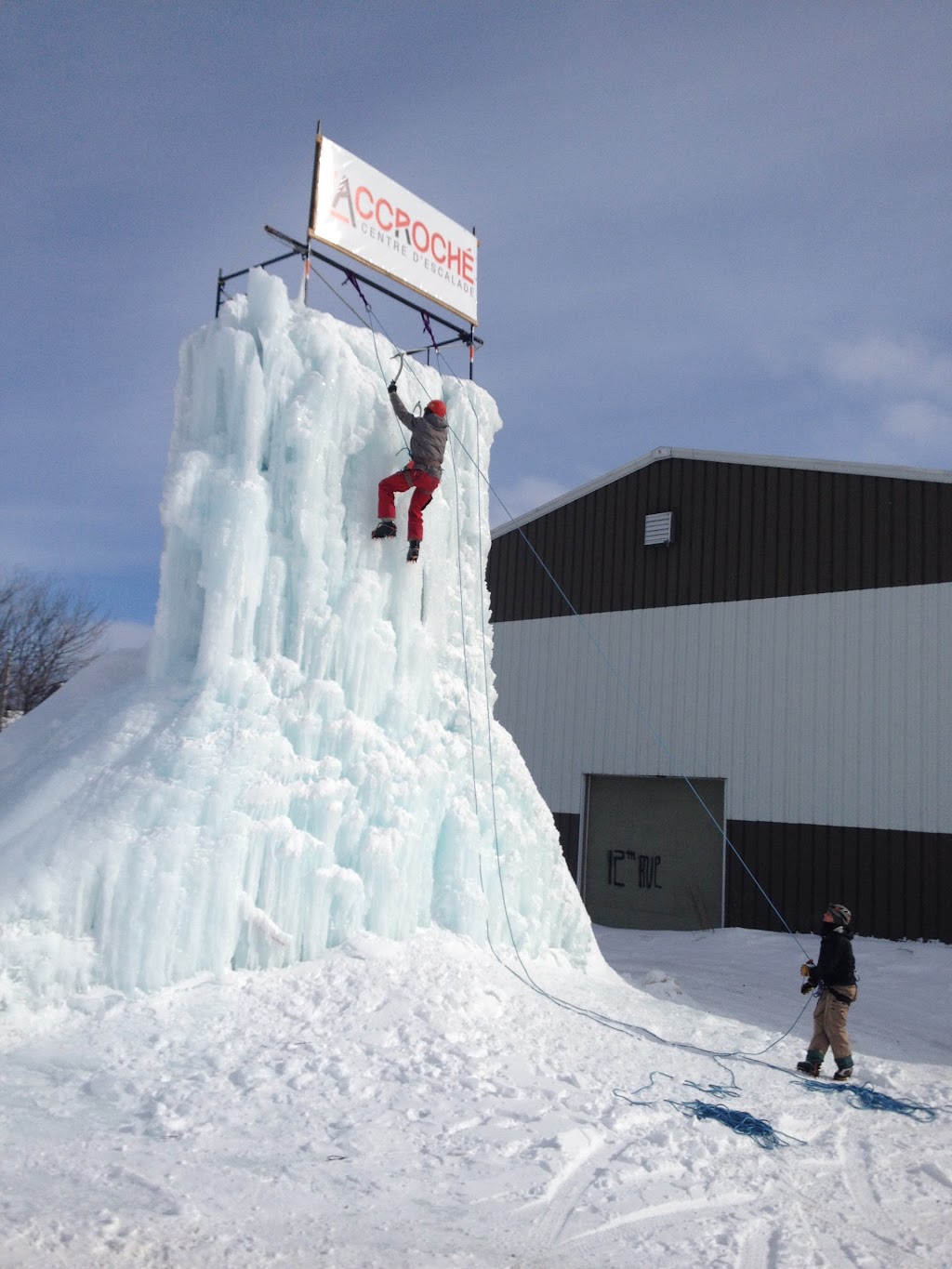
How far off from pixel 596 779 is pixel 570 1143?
11.5 metres

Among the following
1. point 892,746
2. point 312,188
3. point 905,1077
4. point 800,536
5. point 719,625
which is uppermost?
point 312,188

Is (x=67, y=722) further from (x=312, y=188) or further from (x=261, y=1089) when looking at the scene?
(x=312, y=188)

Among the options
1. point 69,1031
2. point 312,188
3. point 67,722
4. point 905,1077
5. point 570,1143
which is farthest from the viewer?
point 312,188

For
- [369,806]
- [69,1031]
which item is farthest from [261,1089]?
[369,806]

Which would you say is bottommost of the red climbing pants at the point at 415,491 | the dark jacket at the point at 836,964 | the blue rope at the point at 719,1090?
the blue rope at the point at 719,1090

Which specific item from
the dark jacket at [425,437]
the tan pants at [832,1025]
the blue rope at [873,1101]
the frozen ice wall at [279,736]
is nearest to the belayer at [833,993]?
the tan pants at [832,1025]

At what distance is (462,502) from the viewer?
912 centimetres

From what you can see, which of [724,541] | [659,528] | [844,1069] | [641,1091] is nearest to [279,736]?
[641,1091]

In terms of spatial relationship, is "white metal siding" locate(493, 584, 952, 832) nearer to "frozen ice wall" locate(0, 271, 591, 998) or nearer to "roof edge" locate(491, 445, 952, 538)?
"roof edge" locate(491, 445, 952, 538)

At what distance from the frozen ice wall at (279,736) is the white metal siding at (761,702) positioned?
652cm

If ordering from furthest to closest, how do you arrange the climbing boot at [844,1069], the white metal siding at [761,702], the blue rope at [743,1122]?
the white metal siding at [761,702]
the climbing boot at [844,1069]
the blue rope at [743,1122]

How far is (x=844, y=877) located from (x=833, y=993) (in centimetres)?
690

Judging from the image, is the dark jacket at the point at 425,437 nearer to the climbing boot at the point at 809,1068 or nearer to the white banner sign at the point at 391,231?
the white banner sign at the point at 391,231

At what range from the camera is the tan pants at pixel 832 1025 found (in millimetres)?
6887
